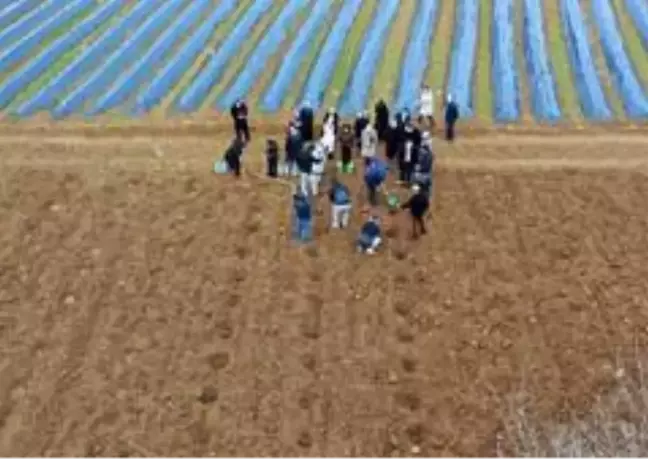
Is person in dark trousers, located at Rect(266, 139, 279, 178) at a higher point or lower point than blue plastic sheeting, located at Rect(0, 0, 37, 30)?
lower

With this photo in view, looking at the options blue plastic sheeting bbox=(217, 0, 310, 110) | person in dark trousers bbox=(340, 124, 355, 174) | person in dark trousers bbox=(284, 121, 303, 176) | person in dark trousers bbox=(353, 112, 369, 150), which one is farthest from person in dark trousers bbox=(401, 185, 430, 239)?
blue plastic sheeting bbox=(217, 0, 310, 110)

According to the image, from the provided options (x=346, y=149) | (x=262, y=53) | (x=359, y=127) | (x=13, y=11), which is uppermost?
(x=13, y=11)

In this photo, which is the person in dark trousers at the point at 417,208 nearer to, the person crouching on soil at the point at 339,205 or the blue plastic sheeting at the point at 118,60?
the person crouching on soil at the point at 339,205

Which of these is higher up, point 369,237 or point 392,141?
point 392,141

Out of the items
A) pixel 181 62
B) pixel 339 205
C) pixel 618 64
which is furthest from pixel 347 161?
pixel 618 64

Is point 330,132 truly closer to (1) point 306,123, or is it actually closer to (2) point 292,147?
(1) point 306,123

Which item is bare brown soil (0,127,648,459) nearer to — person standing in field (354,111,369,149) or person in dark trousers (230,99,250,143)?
person in dark trousers (230,99,250,143)

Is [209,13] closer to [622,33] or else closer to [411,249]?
[622,33]
